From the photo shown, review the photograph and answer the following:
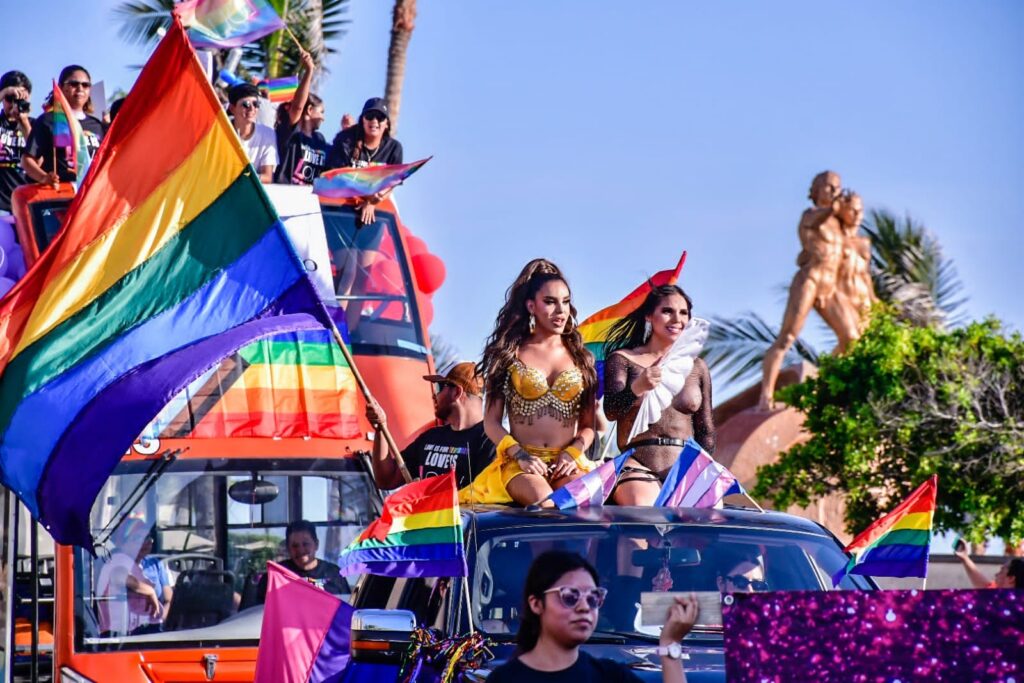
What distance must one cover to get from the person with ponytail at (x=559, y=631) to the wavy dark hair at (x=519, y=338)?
2.97 m

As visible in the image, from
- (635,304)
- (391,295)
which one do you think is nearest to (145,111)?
(635,304)

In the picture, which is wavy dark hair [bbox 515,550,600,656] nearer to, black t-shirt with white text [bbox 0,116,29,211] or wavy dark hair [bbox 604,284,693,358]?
wavy dark hair [bbox 604,284,693,358]

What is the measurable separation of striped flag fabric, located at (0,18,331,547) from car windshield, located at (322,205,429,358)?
4055mm

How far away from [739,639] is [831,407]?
15.1 meters

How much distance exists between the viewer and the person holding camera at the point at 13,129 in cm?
1327

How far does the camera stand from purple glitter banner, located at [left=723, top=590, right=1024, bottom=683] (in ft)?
14.3

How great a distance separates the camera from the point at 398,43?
29500 mm

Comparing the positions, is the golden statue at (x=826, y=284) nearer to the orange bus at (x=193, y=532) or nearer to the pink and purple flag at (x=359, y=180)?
the pink and purple flag at (x=359, y=180)

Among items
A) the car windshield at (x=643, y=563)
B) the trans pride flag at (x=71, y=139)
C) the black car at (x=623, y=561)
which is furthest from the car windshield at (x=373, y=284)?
the car windshield at (x=643, y=563)

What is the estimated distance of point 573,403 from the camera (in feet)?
25.2

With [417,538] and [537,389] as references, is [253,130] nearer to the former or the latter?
[537,389]

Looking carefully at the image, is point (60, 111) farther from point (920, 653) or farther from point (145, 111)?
point (920, 653)

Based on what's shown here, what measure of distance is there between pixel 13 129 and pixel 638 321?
7.13 m

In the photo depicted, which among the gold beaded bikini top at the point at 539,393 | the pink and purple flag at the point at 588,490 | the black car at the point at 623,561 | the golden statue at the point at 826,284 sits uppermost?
the golden statue at the point at 826,284
